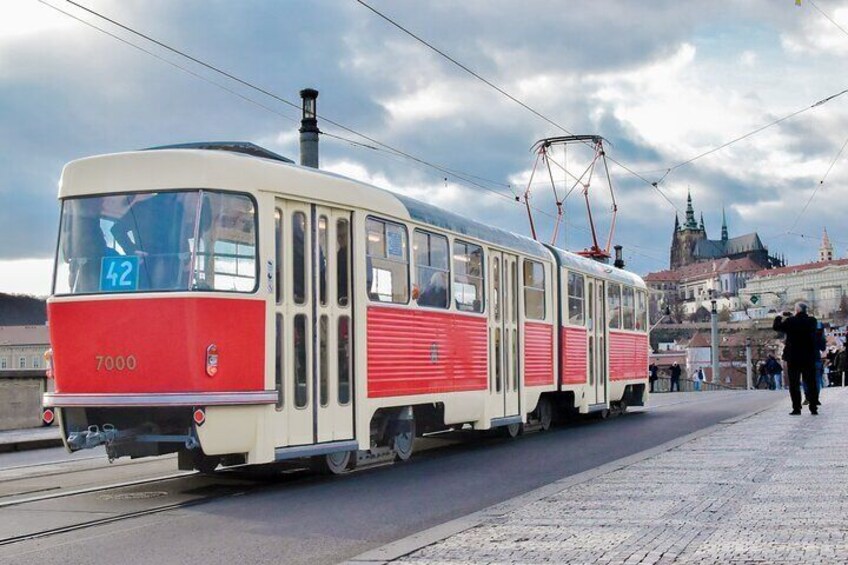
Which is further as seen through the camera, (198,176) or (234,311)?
(198,176)

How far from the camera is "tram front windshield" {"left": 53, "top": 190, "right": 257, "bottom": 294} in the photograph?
10641 mm

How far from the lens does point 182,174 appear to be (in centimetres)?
1088

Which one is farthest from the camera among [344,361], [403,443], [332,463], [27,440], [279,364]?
[27,440]

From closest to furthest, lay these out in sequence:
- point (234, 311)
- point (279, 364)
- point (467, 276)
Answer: point (234, 311), point (279, 364), point (467, 276)

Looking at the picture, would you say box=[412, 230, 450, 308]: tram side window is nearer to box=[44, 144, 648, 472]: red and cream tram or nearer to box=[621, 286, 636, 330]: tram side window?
box=[44, 144, 648, 472]: red and cream tram

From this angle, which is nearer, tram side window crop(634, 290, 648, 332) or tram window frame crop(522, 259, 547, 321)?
tram window frame crop(522, 259, 547, 321)

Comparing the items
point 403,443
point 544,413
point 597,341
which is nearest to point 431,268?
point 403,443

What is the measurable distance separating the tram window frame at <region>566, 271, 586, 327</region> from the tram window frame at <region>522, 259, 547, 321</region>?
4.92ft

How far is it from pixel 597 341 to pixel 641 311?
4.40 metres

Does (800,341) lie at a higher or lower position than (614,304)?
lower

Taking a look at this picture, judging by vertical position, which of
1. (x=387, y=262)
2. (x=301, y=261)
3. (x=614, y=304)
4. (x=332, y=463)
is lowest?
(x=332, y=463)

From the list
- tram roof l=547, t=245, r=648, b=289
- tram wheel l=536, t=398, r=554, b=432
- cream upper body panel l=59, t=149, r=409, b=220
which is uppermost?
tram roof l=547, t=245, r=648, b=289

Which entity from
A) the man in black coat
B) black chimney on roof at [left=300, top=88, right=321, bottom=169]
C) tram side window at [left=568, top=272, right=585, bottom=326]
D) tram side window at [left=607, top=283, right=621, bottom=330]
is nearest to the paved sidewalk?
black chimney on roof at [left=300, top=88, right=321, bottom=169]

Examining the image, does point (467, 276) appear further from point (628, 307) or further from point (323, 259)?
point (628, 307)
